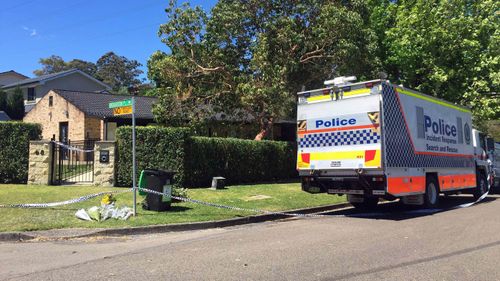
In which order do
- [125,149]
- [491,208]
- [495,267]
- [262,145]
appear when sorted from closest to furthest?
1. [495,267]
2. [491,208]
3. [125,149]
4. [262,145]

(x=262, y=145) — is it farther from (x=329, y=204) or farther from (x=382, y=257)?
(x=382, y=257)

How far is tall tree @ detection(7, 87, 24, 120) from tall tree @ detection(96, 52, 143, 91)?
4155 cm

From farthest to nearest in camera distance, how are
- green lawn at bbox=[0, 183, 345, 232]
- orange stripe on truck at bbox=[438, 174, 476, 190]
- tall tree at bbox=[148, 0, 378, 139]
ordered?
tall tree at bbox=[148, 0, 378, 139], orange stripe on truck at bbox=[438, 174, 476, 190], green lawn at bbox=[0, 183, 345, 232]

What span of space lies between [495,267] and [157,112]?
1730 cm

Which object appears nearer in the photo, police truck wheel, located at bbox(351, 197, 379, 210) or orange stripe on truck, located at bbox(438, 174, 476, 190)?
orange stripe on truck, located at bbox(438, 174, 476, 190)

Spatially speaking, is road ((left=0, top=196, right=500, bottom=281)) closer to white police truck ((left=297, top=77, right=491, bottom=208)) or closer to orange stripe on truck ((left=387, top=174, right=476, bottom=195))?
orange stripe on truck ((left=387, top=174, right=476, bottom=195))

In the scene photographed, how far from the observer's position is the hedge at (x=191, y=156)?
15.4m

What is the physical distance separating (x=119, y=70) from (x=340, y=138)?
78306 millimetres

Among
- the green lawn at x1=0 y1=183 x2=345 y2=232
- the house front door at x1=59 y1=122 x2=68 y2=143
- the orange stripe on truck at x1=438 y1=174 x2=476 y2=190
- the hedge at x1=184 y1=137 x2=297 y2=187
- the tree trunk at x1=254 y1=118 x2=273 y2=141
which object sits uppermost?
the house front door at x1=59 y1=122 x2=68 y2=143

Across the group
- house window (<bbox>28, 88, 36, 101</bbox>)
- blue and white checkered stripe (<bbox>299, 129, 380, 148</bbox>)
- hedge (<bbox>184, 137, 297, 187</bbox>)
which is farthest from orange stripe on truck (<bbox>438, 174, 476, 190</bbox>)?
house window (<bbox>28, 88, 36, 101</bbox>)

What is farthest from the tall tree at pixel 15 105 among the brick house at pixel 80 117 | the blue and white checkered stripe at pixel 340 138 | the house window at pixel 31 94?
the blue and white checkered stripe at pixel 340 138

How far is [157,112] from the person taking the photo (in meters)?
21.5

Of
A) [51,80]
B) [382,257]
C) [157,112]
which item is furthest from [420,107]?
[51,80]

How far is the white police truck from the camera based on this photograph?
1131 centimetres
